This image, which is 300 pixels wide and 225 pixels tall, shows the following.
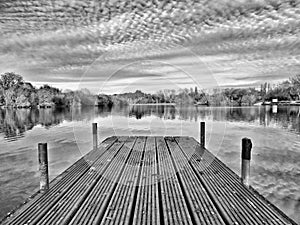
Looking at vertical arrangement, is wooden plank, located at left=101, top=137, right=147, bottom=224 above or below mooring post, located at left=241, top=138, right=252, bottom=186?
below

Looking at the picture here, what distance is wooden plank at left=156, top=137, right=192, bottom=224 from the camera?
12.5ft

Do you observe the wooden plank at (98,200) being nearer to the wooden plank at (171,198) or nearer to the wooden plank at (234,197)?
the wooden plank at (171,198)

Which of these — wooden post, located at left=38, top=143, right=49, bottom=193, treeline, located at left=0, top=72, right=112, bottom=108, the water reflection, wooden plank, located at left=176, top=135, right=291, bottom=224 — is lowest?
the water reflection

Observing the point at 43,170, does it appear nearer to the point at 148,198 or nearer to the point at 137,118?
the point at 148,198

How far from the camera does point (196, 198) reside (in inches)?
181

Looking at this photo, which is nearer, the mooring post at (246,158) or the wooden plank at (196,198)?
the wooden plank at (196,198)

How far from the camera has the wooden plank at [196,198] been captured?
381 centimetres

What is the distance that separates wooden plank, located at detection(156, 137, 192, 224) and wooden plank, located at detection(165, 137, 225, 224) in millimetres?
126

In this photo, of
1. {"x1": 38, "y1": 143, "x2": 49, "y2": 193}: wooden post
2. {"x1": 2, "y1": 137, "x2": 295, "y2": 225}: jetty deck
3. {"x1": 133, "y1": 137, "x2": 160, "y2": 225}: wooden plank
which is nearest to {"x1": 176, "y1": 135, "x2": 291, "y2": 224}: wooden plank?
{"x1": 2, "y1": 137, "x2": 295, "y2": 225}: jetty deck

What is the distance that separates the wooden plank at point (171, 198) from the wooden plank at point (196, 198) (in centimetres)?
13

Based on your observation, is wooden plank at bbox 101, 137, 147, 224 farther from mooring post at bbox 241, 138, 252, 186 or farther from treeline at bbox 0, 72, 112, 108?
treeline at bbox 0, 72, 112, 108

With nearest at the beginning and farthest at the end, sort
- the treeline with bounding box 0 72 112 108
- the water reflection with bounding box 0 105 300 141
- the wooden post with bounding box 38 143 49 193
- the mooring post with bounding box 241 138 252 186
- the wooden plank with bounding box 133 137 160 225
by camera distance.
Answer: the wooden plank with bounding box 133 137 160 225 < the wooden post with bounding box 38 143 49 193 < the mooring post with bounding box 241 138 252 186 < the water reflection with bounding box 0 105 300 141 < the treeline with bounding box 0 72 112 108

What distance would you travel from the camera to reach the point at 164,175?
6047mm

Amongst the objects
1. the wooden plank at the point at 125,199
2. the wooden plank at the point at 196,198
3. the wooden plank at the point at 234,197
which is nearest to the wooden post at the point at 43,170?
the wooden plank at the point at 125,199
